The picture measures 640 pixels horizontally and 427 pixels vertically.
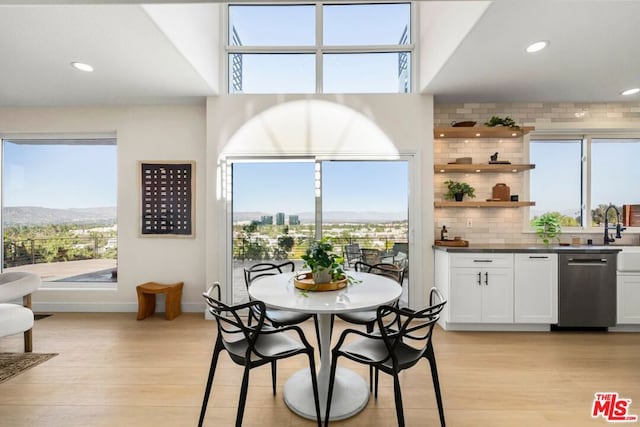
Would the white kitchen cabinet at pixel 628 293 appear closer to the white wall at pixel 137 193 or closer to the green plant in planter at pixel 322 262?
the green plant in planter at pixel 322 262

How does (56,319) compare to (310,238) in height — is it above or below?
below

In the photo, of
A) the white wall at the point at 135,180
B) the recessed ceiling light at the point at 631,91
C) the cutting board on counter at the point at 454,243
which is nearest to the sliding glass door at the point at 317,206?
the cutting board on counter at the point at 454,243

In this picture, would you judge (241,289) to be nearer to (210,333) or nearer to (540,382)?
(210,333)

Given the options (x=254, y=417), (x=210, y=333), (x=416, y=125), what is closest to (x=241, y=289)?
(x=210, y=333)

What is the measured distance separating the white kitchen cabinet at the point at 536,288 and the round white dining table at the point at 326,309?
74.2 inches

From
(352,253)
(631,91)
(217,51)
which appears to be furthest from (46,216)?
(631,91)

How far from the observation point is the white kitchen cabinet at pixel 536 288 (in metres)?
3.46

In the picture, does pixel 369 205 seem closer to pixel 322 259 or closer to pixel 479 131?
pixel 479 131

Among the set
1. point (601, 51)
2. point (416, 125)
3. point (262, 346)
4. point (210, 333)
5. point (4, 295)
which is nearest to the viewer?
point (262, 346)

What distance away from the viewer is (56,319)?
390cm

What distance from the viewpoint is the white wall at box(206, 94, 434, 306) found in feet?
12.7

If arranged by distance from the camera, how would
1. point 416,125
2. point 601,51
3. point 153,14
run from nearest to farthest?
point 153,14, point 601,51, point 416,125

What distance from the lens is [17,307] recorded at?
287 centimetres

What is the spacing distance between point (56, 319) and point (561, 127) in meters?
6.55
